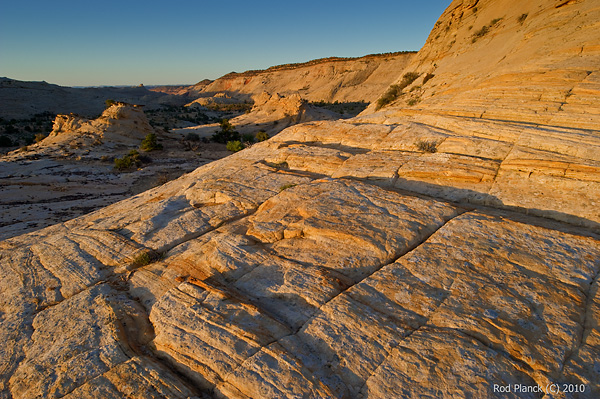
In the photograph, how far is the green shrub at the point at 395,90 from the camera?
2425 centimetres

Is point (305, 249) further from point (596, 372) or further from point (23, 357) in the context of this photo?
point (23, 357)

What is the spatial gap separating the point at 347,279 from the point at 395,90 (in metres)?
22.9

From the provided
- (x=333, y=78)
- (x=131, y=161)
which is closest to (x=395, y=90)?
(x=131, y=161)

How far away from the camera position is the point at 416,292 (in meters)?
5.02

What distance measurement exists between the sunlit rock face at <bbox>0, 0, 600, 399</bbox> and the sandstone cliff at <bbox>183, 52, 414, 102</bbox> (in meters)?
66.0

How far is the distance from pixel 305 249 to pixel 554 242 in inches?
174

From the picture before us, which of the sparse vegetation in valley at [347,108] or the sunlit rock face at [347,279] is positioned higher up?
the sunlit rock face at [347,279]

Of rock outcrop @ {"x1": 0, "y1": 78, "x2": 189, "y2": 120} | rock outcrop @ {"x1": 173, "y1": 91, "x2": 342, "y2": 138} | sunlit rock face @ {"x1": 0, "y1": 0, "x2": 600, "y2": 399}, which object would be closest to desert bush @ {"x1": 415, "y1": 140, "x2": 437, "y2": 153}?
sunlit rock face @ {"x1": 0, "y1": 0, "x2": 600, "y2": 399}

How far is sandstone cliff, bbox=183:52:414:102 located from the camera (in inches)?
3024

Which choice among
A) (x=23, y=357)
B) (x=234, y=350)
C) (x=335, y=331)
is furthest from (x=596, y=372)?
(x=23, y=357)

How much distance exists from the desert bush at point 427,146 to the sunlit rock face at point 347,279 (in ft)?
0.17

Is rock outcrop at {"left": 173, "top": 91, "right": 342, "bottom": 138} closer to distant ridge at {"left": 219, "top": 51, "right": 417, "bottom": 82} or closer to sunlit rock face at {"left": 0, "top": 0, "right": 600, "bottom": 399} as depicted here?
sunlit rock face at {"left": 0, "top": 0, "right": 600, "bottom": 399}

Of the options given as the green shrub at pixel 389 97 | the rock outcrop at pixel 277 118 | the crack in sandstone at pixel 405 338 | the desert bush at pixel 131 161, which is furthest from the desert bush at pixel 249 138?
the crack in sandstone at pixel 405 338

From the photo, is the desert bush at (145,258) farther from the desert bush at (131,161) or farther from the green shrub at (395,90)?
the green shrub at (395,90)
